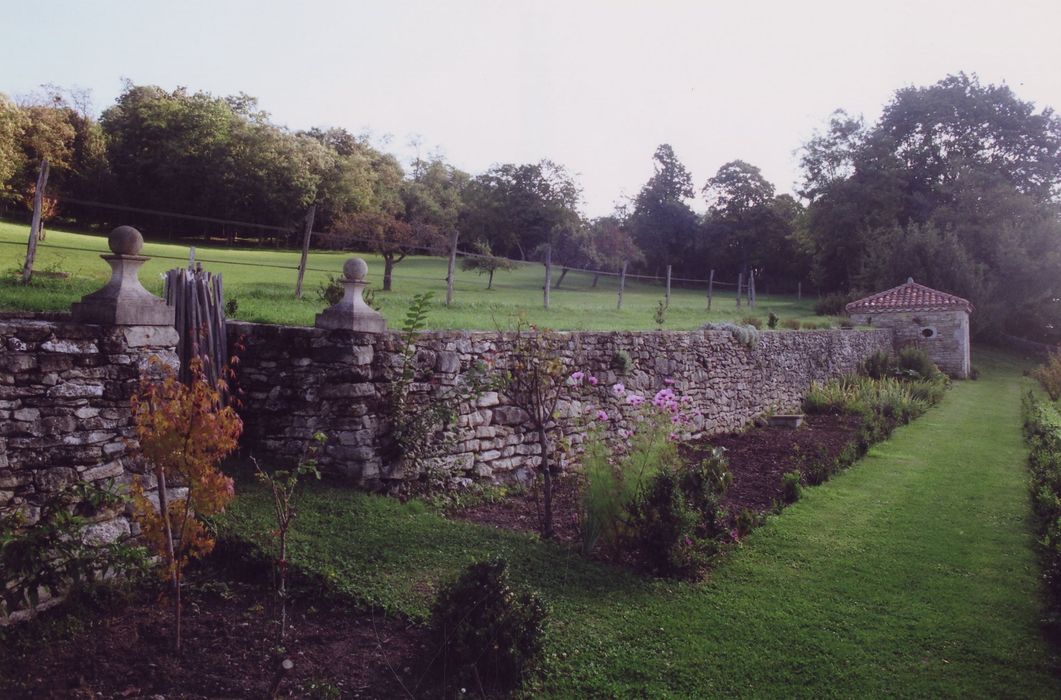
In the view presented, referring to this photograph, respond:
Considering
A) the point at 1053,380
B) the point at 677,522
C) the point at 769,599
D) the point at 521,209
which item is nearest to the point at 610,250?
the point at 521,209

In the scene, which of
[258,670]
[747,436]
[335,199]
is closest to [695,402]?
[747,436]

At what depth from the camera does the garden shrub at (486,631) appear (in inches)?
164

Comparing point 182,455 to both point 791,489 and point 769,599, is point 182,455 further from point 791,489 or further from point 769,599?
point 791,489

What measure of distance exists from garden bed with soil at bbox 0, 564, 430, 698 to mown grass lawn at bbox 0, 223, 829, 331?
418cm

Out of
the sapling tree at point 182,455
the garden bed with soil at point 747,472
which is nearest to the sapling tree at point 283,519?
the sapling tree at point 182,455

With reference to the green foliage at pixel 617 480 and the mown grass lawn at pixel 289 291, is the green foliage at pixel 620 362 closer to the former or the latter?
the mown grass lawn at pixel 289 291

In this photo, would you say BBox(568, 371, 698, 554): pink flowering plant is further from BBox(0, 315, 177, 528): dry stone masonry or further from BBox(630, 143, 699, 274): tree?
BBox(630, 143, 699, 274): tree

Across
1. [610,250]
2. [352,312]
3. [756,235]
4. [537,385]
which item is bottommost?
[537,385]

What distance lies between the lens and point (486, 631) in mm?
4160

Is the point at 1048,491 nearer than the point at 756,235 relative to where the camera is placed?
Yes

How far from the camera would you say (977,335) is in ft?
117

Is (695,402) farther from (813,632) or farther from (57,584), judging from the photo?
(57,584)

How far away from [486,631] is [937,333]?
1083 inches

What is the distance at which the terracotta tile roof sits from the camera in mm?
26188
